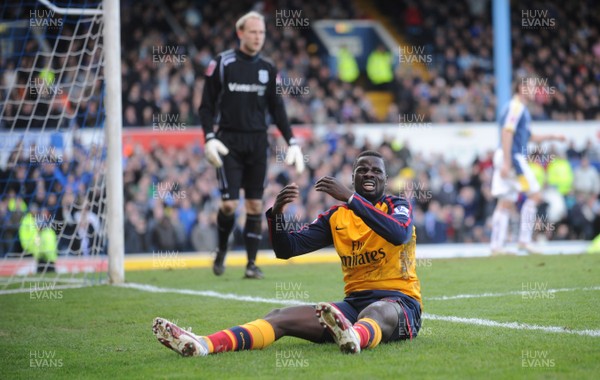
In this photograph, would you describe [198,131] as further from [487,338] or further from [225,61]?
[487,338]

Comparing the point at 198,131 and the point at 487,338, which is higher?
the point at 198,131

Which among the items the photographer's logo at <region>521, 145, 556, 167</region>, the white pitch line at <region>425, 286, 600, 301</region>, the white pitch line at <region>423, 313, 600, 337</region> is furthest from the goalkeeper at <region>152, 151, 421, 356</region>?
the photographer's logo at <region>521, 145, 556, 167</region>

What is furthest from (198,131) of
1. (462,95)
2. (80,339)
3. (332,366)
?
(332,366)

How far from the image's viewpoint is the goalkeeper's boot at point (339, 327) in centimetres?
513

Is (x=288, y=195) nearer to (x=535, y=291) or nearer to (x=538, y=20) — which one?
(x=535, y=291)

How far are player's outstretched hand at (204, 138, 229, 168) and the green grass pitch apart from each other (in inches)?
53.8

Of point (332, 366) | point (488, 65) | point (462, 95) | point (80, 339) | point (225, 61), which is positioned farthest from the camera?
point (488, 65)

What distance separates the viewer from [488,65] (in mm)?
27547

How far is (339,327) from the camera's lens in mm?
5250

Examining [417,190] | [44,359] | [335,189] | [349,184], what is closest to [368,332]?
[335,189]

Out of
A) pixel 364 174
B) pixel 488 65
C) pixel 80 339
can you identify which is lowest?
pixel 80 339

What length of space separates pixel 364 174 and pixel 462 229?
14.8m

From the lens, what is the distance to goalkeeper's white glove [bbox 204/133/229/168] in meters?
10.1

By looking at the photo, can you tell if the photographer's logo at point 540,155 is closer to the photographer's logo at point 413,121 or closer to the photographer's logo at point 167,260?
the photographer's logo at point 413,121
